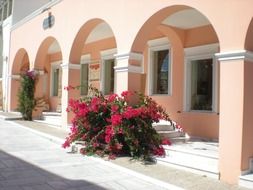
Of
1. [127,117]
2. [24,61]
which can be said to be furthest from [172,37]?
[24,61]

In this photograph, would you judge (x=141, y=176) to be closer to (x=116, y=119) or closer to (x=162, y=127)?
(x=116, y=119)

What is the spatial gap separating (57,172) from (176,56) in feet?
19.0

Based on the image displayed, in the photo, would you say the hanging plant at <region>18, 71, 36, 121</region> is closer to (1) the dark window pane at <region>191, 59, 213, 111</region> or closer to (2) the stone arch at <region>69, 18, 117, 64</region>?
(2) the stone arch at <region>69, 18, 117, 64</region>

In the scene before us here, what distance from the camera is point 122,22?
30.8 ft

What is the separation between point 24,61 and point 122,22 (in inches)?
465

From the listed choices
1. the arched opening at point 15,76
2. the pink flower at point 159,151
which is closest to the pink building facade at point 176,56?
the pink flower at point 159,151

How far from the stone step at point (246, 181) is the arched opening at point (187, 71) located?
12.3ft

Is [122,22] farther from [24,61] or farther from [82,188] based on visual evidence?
[24,61]

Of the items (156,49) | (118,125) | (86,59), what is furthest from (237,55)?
(86,59)

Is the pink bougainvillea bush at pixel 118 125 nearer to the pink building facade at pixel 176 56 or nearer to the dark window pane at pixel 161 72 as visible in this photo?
the pink building facade at pixel 176 56

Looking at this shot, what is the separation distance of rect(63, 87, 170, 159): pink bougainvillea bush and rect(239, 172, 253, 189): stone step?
2.29 m

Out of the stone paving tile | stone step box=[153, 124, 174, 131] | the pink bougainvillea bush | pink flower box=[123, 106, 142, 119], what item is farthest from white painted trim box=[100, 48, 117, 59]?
the stone paving tile

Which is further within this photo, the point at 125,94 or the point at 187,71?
the point at 187,71

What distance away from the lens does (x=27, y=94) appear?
50.9 ft
